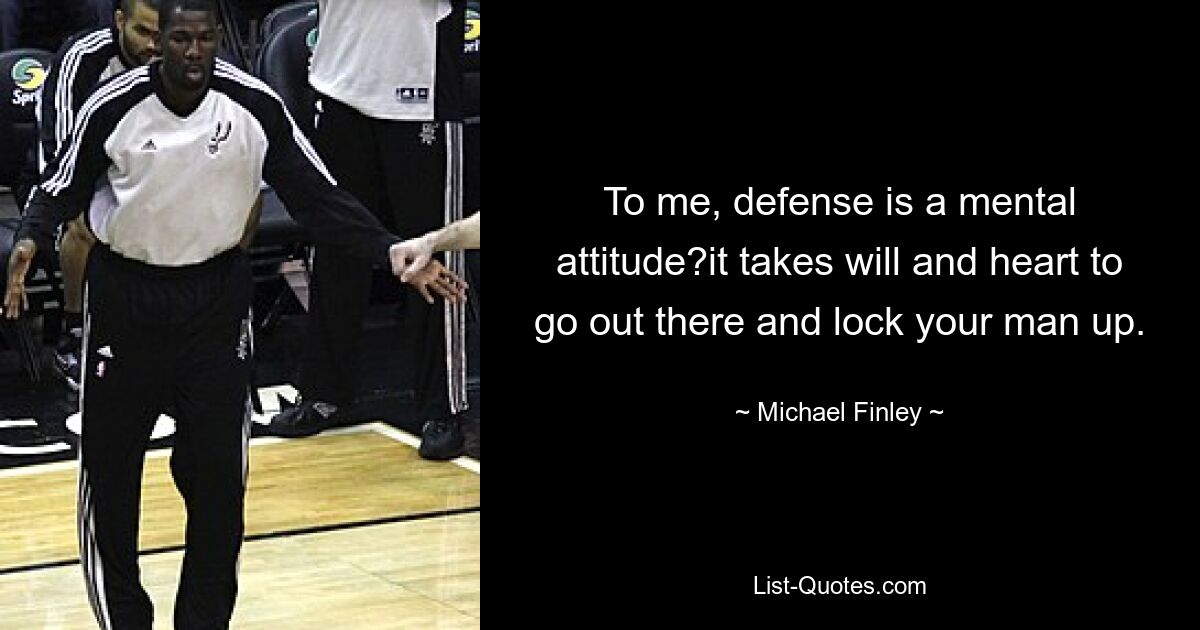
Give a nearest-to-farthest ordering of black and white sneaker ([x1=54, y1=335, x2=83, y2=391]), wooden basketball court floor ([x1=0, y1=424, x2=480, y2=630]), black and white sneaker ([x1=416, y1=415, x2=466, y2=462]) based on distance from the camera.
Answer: wooden basketball court floor ([x1=0, y1=424, x2=480, y2=630]) → black and white sneaker ([x1=416, y1=415, x2=466, y2=462]) → black and white sneaker ([x1=54, y1=335, x2=83, y2=391])

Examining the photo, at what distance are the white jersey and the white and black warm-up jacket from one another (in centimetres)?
160

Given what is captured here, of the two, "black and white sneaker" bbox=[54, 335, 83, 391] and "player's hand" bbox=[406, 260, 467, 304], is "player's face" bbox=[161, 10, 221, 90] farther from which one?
"black and white sneaker" bbox=[54, 335, 83, 391]

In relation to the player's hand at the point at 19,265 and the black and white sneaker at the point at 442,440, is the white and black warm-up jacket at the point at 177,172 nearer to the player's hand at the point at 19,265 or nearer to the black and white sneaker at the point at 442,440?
the player's hand at the point at 19,265

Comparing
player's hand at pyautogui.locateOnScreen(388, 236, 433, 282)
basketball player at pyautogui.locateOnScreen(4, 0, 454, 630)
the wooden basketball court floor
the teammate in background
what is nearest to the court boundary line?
the wooden basketball court floor

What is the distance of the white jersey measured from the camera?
5.83 meters

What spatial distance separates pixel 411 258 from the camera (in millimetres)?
4086

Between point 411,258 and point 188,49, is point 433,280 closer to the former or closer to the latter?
point 411,258

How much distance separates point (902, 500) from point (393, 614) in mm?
1938

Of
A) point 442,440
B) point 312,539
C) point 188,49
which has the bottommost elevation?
point 312,539

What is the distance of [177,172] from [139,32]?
42cm

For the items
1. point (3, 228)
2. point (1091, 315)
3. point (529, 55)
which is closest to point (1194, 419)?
point (1091, 315)

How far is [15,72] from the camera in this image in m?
6.82

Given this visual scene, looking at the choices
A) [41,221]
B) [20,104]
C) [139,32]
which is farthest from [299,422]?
[41,221]

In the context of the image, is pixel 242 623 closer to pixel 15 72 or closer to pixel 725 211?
pixel 725 211
